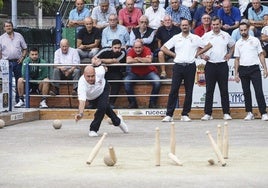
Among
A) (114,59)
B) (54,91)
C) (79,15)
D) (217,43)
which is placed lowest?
(54,91)

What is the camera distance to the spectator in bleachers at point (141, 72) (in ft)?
68.7

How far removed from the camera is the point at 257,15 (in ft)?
72.0

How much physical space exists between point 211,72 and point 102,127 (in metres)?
2.84

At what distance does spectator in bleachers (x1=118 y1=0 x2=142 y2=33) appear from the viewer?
73.4 feet

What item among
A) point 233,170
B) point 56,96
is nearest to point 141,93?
point 56,96

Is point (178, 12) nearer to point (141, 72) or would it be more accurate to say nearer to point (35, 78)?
point (141, 72)

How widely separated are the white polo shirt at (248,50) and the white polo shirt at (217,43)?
260 millimetres

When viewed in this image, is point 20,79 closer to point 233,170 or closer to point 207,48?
point 207,48

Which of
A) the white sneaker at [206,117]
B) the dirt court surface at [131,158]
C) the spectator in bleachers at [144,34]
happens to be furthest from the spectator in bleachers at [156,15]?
the dirt court surface at [131,158]

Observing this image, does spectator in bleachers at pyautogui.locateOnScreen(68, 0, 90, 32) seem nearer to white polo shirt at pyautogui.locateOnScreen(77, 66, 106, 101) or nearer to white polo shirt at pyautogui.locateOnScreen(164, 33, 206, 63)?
white polo shirt at pyautogui.locateOnScreen(164, 33, 206, 63)

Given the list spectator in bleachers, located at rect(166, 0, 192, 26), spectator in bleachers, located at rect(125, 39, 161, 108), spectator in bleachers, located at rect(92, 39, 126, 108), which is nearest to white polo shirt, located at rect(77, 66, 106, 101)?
spectator in bleachers, located at rect(92, 39, 126, 108)

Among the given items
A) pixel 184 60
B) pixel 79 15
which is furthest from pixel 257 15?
pixel 79 15

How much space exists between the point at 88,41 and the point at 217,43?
3619 millimetres

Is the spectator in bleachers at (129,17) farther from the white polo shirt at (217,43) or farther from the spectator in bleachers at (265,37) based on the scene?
the spectator in bleachers at (265,37)
